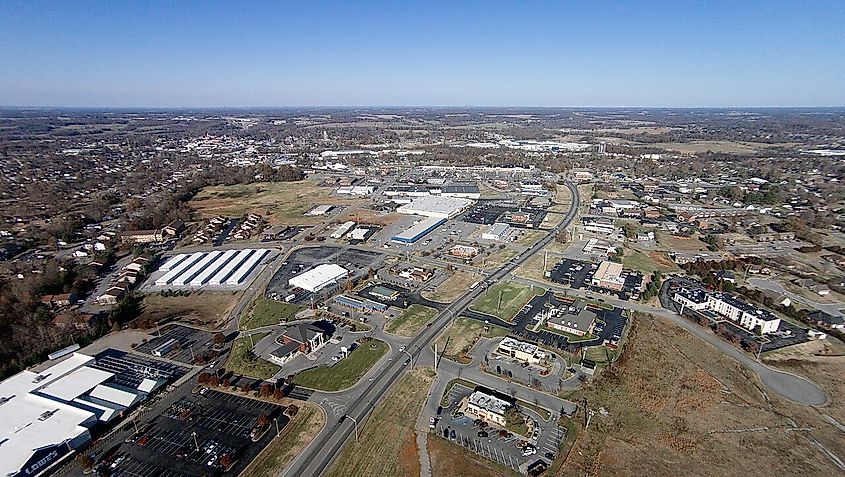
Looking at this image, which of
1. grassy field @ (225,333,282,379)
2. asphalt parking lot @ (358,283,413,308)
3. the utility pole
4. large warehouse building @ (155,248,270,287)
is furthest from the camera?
large warehouse building @ (155,248,270,287)

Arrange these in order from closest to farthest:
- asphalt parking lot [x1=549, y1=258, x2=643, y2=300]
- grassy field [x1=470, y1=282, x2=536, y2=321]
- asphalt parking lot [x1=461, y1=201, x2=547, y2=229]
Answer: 1. grassy field [x1=470, y1=282, x2=536, y2=321]
2. asphalt parking lot [x1=549, y1=258, x2=643, y2=300]
3. asphalt parking lot [x1=461, y1=201, x2=547, y2=229]

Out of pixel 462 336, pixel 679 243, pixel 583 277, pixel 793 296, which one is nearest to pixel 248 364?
pixel 462 336

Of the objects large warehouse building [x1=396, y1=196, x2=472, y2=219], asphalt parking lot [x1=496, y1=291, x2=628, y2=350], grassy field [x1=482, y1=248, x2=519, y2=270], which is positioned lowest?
asphalt parking lot [x1=496, y1=291, x2=628, y2=350]

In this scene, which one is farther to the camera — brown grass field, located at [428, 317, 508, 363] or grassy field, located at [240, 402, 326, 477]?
brown grass field, located at [428, 317, 508, 363]

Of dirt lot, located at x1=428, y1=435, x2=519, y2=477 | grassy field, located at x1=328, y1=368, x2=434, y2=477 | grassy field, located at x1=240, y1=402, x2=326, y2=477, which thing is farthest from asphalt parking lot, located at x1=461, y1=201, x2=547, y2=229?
grassy field, located at x1=240, y1=402, x2=326, y2=477

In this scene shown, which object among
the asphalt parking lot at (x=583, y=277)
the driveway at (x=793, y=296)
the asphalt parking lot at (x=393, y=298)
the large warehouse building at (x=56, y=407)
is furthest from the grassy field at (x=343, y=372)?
the driveway at (x=793, y=296)

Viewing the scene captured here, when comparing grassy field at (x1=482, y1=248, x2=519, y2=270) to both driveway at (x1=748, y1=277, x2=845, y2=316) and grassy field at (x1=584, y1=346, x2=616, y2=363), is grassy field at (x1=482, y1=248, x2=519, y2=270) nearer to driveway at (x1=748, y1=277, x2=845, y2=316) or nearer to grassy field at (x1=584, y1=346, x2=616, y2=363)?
grassy field at (x1=584, y1=346, x2=616, y2=363)

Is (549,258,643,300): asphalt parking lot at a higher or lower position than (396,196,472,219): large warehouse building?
lower
